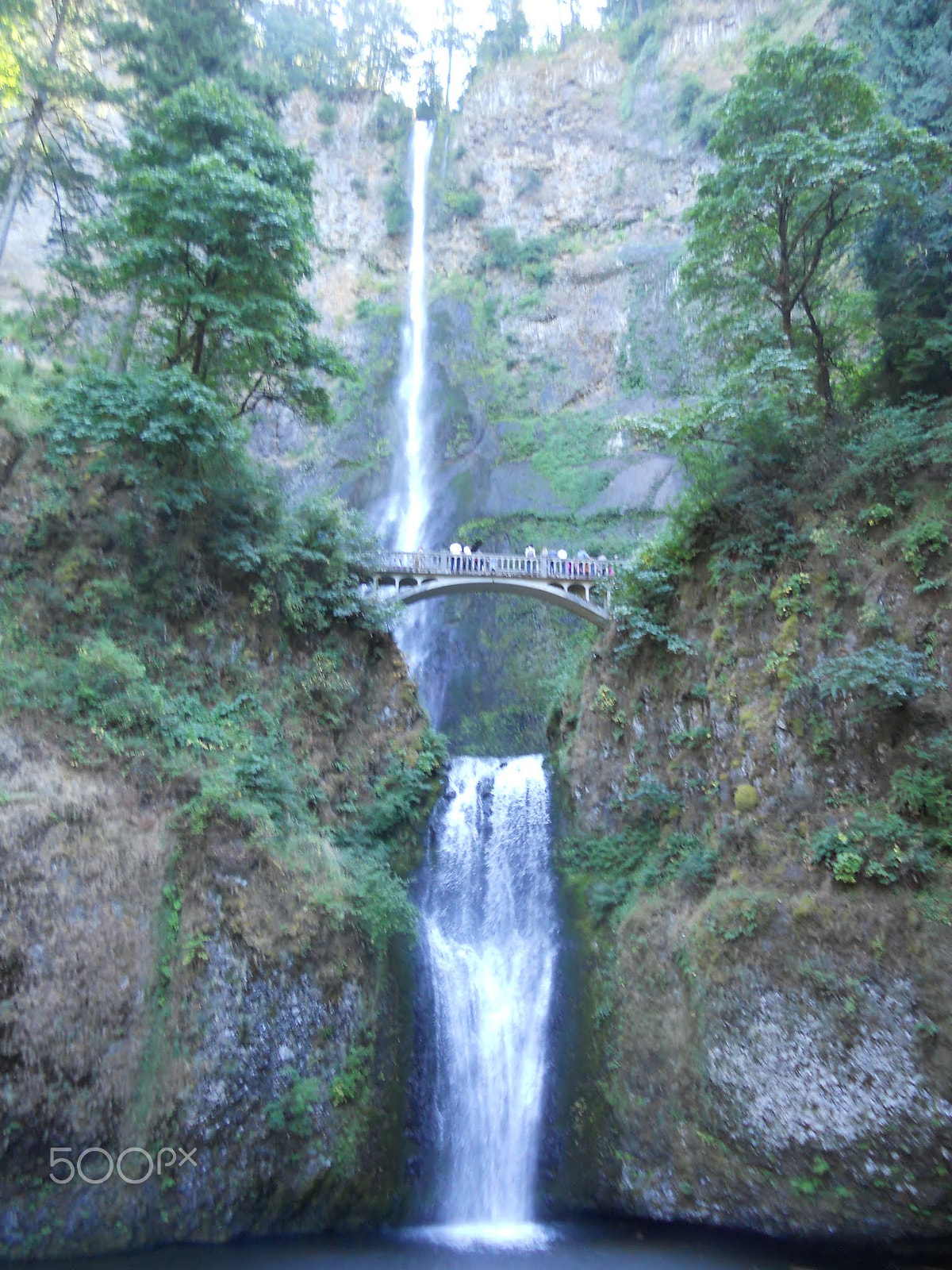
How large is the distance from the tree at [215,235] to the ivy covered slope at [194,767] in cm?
6

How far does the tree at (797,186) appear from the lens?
40.3 feet

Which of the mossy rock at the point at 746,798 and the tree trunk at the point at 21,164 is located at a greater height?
the tree trunk at the point at 21,164

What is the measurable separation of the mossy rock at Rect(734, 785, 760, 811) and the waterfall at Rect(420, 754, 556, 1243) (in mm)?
4824

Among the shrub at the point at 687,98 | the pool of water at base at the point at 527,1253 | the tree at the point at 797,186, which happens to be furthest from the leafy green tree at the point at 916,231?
the shrub at the point at 687,98

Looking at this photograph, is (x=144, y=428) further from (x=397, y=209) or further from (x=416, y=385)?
(x=397, y=209)

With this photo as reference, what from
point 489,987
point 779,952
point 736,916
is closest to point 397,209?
point 489,987

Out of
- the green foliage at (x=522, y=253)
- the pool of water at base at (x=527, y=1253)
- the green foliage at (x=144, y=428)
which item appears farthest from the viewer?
the green foliage at (x=522, y=253)

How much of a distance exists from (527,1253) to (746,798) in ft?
22.6

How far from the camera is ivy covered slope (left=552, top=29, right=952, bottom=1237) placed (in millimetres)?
9359

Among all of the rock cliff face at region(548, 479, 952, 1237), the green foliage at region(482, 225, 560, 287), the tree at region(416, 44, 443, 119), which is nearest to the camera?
the rock cliff face at region(548, 479, 952, 1237)

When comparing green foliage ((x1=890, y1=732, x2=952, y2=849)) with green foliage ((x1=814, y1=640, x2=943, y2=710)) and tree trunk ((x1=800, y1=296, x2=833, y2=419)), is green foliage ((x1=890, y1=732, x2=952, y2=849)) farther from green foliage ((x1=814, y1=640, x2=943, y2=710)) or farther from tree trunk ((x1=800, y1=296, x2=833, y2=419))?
tree trunk ((x1=800, y1=296, x2=833, y2=419))

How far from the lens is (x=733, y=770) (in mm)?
12305

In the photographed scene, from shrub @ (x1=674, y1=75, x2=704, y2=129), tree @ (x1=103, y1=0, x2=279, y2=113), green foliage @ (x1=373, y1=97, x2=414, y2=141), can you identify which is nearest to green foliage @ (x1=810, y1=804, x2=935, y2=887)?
tree @ (x1=103, y1=0, x2=279, y2=113)

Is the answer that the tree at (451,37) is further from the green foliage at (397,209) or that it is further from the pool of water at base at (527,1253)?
the pool of water at base at (527,1253)
